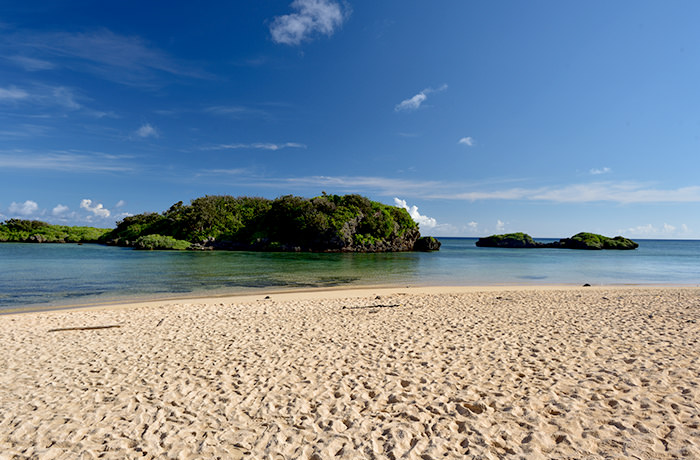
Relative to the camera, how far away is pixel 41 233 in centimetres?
8369

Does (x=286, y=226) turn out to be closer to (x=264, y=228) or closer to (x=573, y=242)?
(x=264, y=228)

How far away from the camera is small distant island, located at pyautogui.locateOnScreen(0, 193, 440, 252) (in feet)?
233

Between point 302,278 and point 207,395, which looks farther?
point 302,278

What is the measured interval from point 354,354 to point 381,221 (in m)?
68.6

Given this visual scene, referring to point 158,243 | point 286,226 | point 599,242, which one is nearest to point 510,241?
point 599,242

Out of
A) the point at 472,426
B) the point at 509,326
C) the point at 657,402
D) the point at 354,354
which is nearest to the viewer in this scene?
the point at 472,426

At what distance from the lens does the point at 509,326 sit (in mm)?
11734

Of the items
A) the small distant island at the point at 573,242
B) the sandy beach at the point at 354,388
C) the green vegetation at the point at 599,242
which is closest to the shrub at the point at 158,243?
the sandy beach at the point at 354,388

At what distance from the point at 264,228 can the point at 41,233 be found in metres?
58.3

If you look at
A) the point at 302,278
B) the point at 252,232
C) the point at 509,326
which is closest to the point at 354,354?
the point at 509,326

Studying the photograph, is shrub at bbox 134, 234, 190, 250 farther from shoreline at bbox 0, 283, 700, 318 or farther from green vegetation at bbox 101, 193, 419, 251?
shoreline at bbox 0, 283, 700, 318

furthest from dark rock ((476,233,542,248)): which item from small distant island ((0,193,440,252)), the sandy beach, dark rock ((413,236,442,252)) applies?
the sandy beach

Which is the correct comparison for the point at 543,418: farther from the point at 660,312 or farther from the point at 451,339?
the point at 660,312

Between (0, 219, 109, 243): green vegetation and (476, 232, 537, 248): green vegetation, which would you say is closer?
(0, 219, 109, 243): green vegetation
